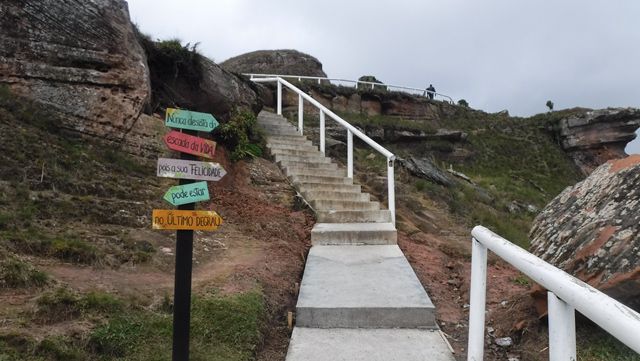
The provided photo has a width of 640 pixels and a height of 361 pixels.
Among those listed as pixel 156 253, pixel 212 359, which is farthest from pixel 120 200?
pixel 212 359

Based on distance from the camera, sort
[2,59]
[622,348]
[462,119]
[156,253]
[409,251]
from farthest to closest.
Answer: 1. [462,119]
2. [409,251]
3. [2,59]
4. [156,253]
5. [622,348]

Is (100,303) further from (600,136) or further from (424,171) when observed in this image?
(600,136)

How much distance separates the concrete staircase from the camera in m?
3.54

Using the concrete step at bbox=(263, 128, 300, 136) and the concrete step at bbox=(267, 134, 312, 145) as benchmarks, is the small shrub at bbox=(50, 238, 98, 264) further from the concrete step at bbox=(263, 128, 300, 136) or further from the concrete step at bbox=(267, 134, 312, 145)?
the concrete step at bbox=(263, 128, 300, 136)

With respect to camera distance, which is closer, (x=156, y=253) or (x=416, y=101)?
(x=156, y=253)

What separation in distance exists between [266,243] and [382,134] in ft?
48.4

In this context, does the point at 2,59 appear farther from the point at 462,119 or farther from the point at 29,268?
the point at 462,119

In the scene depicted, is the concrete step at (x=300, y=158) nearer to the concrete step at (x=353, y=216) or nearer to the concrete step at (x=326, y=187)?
the concrete step at (x=326, y=187)

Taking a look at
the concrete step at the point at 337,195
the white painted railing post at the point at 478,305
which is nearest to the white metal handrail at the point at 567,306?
the white painted railing post at the point at 478,305

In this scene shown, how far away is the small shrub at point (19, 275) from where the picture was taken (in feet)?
10.6

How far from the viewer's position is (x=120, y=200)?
5.21 metres

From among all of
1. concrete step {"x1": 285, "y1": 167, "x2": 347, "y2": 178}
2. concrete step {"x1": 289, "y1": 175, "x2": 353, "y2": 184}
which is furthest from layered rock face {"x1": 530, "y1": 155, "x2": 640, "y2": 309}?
concrete step {"x1": 285, "y1": 167, "x2": 347, "y2": 178}

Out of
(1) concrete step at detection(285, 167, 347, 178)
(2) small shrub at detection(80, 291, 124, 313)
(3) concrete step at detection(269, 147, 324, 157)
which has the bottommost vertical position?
(2) small shrub at detection(80, 291, 124, 313)

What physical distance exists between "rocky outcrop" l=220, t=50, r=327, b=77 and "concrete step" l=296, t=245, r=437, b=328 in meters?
24.7
